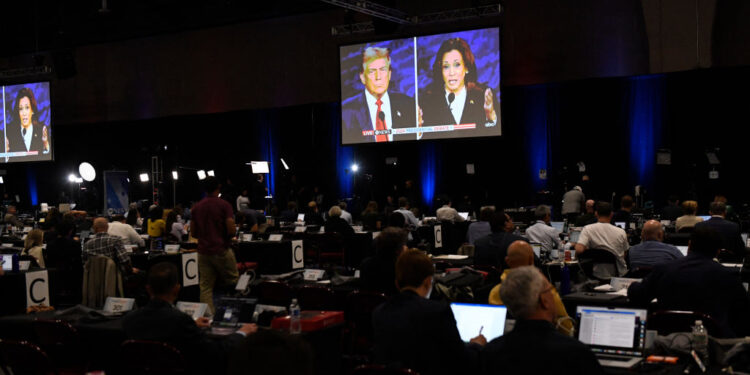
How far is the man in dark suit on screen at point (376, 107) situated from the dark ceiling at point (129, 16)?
257 cm

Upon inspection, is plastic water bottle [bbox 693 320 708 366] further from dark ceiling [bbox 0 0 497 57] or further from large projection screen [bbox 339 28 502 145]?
dark ceiling [bbox 0 0 497 57]

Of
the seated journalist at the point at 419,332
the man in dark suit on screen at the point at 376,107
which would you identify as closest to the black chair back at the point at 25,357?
the seated journalist at the point at 419,332

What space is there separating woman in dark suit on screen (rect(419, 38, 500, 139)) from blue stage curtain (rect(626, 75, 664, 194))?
401 cm

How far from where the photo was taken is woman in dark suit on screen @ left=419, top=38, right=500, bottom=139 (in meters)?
14.8

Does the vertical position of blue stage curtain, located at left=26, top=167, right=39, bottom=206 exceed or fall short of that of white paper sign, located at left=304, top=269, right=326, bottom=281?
it exceeds it

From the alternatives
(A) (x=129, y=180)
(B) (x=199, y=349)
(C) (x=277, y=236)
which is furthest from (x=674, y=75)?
(A) (x=129, y=180)

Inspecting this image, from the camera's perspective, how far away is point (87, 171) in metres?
24.1

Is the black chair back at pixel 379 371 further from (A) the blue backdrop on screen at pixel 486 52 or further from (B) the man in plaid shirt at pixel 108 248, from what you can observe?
(A) the blue backdrop on screen at pixel 486 52

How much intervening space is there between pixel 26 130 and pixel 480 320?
1929 centimetres

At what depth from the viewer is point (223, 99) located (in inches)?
814

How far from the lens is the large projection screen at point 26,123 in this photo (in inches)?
797

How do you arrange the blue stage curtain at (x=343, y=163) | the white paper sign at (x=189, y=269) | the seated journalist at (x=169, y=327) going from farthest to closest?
the blue stage curtain at (x=343, y=163), the white paper sign at (x=189, y=269), the seated journalist at (x=169, y=327)

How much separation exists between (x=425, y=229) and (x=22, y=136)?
12401 millimetres

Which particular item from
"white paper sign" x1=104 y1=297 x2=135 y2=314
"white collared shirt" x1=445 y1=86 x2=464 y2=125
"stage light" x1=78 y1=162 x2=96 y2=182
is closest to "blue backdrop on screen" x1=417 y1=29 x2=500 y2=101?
"white collared shirt" x1=445 y1=86 x2=464 y2=125
